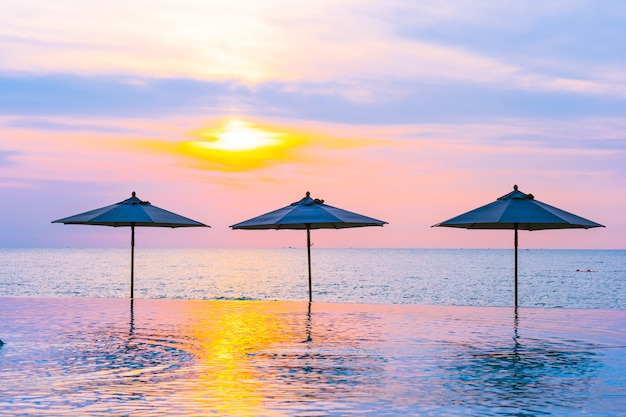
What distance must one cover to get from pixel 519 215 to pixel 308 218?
4.43 m

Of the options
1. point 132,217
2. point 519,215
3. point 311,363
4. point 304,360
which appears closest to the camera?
point 311,363

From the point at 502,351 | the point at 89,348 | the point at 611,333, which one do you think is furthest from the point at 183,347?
the point at 611,333

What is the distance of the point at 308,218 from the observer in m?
17.0

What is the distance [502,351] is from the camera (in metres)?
12.0

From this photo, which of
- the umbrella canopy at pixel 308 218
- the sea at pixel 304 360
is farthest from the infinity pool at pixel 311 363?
the umbrella canopy at pixel 308 218

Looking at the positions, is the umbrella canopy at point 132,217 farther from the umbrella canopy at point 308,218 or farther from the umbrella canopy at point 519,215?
the umbrella canopy at point 519,215

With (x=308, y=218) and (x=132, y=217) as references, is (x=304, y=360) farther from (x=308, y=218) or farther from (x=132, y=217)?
(x=132, y=217)

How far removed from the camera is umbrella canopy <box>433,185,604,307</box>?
1577 cm

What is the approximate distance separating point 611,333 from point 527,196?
3453 mm

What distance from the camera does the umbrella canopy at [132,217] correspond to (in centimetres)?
1759

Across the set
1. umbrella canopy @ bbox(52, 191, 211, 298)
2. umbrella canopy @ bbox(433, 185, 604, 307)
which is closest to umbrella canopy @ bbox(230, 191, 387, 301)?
umbrella canopy @ bbox(52, 191, 211, 298)

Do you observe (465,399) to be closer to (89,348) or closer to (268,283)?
(89,348)

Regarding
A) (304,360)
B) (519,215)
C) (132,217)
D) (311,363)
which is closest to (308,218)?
(132,217)

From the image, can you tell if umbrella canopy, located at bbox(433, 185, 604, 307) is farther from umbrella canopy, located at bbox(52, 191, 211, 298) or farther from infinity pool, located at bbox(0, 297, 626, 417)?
umbrella canopy, located at bbox(52, 191, 211, 298)
